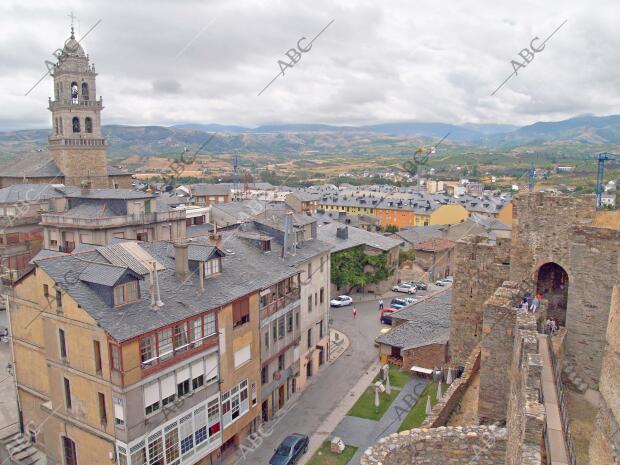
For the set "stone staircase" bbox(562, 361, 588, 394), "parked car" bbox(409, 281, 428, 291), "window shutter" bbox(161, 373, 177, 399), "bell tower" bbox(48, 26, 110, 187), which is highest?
"bell tower" bbox(48, 26, 110, 187)

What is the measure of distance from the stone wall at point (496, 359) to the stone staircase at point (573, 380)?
229cm

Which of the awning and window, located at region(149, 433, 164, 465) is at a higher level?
window, located at region(149, 433, 164, 465)

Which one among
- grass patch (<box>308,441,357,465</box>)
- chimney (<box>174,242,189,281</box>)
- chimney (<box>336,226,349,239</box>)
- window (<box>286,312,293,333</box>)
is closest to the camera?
chimney (<box>174,242,189,281</box>)

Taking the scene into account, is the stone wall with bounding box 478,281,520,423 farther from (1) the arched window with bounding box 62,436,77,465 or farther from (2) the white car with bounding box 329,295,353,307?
(2) the white car with bounding box 329,295,353,307

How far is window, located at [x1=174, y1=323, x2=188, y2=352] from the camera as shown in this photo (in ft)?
77.7

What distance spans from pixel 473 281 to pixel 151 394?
1649cm

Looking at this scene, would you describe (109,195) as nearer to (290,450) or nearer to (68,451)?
(68,451)

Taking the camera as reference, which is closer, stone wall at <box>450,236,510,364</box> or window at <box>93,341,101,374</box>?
window at <box>93,341,101,374</box>

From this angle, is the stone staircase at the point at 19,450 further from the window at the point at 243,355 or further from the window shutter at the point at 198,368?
the window at the point at 243,355

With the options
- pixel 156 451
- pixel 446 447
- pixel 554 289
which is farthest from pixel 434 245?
pixel 446 447

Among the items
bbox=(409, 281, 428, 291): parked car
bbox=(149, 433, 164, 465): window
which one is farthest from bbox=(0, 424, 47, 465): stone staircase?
bbox=(409, 281, 428, 291): parked car

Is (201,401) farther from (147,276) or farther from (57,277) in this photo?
(57,277)

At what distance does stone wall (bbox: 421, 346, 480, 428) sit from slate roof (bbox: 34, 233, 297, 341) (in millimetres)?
12145

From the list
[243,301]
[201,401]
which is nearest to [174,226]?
[243,301]
